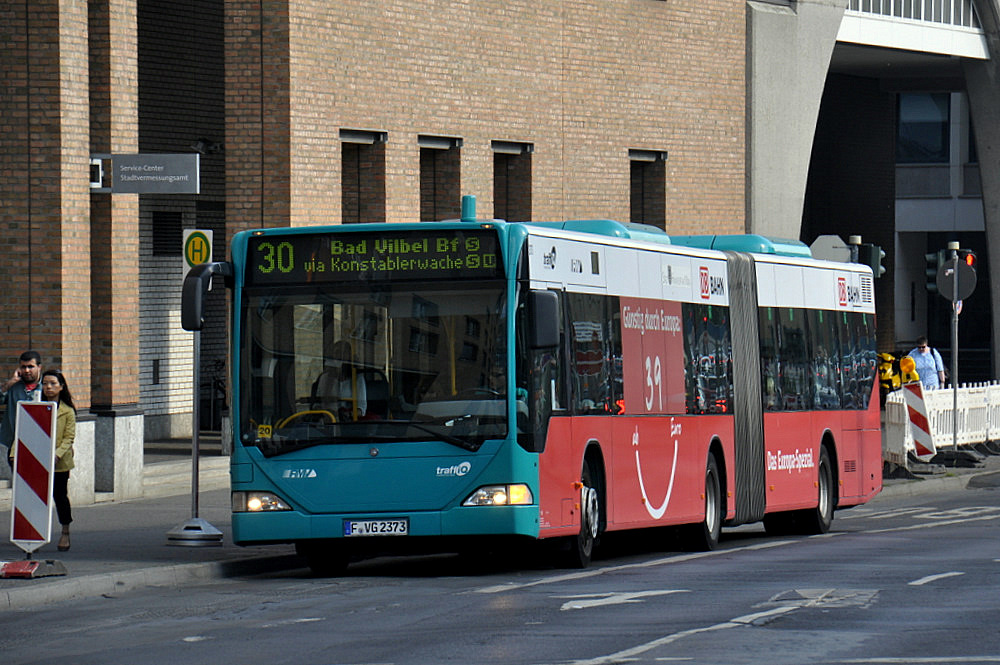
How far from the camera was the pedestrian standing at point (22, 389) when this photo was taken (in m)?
16.5

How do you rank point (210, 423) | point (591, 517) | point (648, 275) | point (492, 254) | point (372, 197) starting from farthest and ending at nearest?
point (210, 423) → point (372, 197) → point (648, 275) → point (591, 517) → point (492, 254)

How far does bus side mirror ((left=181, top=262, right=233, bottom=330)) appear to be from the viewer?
47.6 feet

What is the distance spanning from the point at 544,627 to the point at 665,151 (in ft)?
71.3

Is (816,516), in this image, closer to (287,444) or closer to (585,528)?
(585,528)

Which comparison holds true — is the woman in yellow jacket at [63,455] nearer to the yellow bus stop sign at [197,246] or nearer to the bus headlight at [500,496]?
the yellow bus stop sign at [197,246]

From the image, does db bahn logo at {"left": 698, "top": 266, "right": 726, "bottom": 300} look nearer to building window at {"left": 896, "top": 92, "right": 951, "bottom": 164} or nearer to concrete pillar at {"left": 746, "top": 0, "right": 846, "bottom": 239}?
concrete pillar at {"left": 746, "top": 0, "right": 846, "bottom": 239}

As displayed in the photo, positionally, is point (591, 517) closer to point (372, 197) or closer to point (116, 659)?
point (116, 659)

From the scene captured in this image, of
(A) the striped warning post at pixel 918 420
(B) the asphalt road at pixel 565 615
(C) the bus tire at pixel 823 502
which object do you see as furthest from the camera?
(A) the striped warning post at pixel 918 420

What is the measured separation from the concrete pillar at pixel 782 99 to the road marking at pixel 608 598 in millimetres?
21907

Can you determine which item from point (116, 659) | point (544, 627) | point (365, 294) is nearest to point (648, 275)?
point (365, 294)

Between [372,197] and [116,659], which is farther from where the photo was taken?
[372,197]

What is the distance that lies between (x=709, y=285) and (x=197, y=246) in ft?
15.9

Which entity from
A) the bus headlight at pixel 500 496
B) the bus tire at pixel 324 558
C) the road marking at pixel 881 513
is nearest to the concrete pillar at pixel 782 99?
the road marking at pixel 881 513

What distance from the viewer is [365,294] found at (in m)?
14.4
